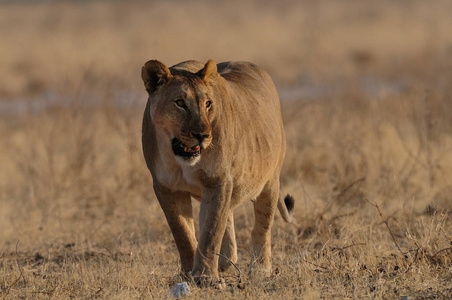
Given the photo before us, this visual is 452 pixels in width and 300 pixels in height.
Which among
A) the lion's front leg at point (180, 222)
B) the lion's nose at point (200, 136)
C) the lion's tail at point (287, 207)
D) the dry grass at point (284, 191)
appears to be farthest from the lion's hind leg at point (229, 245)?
the lion's nose at point (200, 136)

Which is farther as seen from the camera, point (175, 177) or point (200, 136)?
point (175, 177)

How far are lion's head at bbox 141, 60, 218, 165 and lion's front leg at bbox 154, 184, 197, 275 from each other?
1.44ft

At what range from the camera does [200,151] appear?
4.61 meters

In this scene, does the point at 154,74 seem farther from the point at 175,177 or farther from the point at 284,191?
the point at 284,191

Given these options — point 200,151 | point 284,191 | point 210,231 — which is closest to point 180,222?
point 210,231

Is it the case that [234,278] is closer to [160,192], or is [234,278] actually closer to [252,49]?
[160,192]

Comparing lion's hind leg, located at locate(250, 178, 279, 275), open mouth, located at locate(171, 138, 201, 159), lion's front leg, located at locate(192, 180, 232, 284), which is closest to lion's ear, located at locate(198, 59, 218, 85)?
open mouth, located at locate(171, 138, 201, 159)

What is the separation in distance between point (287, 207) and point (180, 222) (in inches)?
64.3

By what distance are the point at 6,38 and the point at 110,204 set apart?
2340cm

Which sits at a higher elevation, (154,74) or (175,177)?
(154,74)

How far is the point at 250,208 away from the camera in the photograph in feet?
23.9

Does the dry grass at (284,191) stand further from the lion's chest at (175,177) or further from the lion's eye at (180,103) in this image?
the lion's eye at (180,103)

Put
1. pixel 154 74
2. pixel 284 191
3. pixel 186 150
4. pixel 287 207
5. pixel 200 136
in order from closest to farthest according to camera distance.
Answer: pixel 200 136 → pixel 186 150 → pixel 154 74 → pixel 287 207 → pixel 284 191

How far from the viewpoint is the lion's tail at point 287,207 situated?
6234 millimetres
